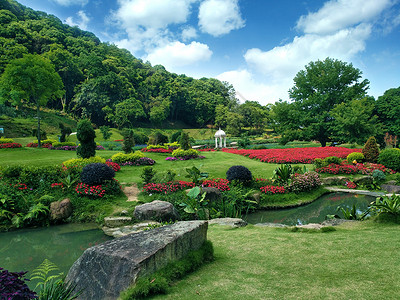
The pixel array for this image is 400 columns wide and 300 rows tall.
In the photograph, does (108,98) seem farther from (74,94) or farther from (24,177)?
(24,177)

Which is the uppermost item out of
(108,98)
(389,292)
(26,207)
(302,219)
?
(108,98)

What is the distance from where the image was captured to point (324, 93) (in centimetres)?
2672

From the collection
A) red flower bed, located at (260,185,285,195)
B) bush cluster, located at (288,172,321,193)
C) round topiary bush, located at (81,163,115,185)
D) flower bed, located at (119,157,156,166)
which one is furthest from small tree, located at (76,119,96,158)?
bush cluster, located at (288,172,321,193)

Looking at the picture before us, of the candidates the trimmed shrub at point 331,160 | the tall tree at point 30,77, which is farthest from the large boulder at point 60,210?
the trimmed shrub at point 331,160

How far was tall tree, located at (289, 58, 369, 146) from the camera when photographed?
2525 cm

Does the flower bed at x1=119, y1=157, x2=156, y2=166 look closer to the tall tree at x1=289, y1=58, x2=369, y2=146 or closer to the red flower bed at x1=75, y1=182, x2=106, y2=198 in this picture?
the red flower bed at x1=75, y1=182, x2=106, y2=198

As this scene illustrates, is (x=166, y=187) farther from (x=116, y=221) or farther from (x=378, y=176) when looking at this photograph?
(x=378, y=176)

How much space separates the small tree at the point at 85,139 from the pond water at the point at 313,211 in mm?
8948

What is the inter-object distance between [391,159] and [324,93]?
14462 mm

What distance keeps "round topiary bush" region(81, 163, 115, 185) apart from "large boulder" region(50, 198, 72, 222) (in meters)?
1.17

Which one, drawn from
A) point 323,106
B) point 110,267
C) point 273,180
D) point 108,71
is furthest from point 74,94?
point 110,267

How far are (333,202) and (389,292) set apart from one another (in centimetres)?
915

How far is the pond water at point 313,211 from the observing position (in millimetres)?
8581

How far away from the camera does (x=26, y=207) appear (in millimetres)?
8242
